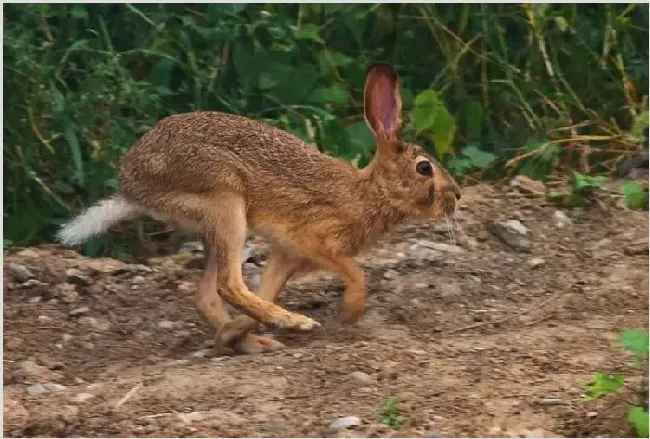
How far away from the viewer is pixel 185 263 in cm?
638

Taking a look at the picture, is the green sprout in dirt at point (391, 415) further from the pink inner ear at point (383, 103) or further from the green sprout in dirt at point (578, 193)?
the green sprout in dirt at point (578, 193)

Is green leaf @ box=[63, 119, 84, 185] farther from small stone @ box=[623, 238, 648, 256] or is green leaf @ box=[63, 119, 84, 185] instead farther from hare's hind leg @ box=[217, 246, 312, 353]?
small stone @ box=[623, 238, 648, 256]

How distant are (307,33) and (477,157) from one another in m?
1.01

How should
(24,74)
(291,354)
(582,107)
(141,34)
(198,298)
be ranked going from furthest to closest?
1. (582,107)
2. (141,34)
3. (24,74)
4. (198,298)
5. (291,354)

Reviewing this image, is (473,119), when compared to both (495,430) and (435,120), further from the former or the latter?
(495,430)

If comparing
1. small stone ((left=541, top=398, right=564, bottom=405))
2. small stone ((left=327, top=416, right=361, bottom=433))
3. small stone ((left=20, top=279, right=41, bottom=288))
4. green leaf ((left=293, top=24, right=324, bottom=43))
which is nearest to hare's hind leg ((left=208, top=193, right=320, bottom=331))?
small stone ((left=20, top=279, right=41, bottom=288))

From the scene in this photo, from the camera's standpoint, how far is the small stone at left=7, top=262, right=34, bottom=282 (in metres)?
6.05

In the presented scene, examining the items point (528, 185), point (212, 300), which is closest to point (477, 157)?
point (528, 185)

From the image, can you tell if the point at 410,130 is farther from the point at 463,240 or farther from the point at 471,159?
the point at 463,240

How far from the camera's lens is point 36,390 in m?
4.99

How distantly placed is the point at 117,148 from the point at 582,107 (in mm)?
2466

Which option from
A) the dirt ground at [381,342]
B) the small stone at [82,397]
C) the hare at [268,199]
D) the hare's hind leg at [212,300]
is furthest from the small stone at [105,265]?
the small stone at [82,397]

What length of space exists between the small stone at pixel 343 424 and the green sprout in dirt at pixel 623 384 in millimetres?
712

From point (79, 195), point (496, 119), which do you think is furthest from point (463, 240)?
point (79, 195)
